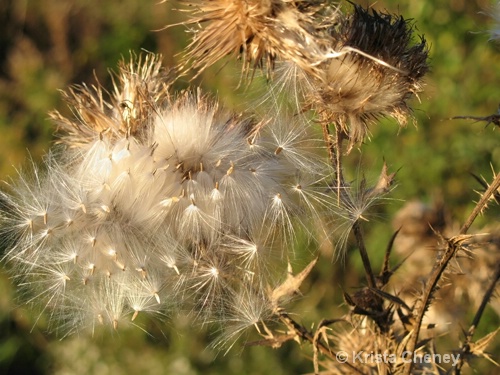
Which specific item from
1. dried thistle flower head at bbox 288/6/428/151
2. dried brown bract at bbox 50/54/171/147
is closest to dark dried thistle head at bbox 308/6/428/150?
dried thistle flower head at bbox 288/6/428/151

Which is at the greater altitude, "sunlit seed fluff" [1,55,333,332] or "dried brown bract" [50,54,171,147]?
"dried brown bract" [50,54,171,147]

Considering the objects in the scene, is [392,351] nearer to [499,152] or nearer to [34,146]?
[499,152]

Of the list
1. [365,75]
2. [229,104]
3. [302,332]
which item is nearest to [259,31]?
[365,75]

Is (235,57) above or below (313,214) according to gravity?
above

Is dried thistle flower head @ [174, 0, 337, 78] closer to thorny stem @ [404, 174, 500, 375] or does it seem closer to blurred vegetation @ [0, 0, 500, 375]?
thorny stem @ [404, 174, 500, 375]

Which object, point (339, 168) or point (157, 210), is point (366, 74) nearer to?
point (339, 168)

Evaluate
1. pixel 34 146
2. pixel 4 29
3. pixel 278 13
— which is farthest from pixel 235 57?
pixel 4 29
